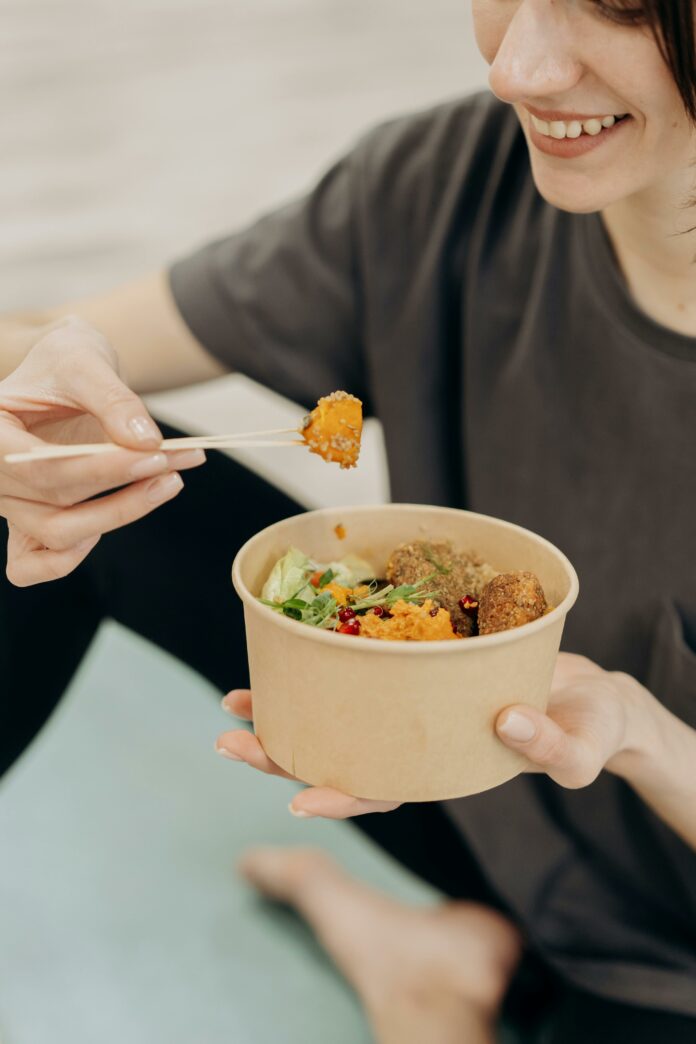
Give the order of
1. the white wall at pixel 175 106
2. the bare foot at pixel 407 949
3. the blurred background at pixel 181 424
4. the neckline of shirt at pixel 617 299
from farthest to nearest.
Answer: the white wall at pixel 175 106 → the blurred background at pixel 181 424 → the bare foot at pixel 407 949 → the neckline of shirt at pixel 617 299

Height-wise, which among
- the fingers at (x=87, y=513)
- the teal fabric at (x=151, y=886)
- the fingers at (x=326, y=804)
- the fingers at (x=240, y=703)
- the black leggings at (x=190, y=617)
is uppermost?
the fingers at (x=87, y=513)

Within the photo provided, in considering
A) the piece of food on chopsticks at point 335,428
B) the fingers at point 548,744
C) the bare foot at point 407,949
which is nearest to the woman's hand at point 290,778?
the fingers at point 548,744

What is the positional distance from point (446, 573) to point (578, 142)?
0.36 m

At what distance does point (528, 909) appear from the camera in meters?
1.10

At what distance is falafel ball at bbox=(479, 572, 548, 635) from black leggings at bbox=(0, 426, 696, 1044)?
490 millimetres

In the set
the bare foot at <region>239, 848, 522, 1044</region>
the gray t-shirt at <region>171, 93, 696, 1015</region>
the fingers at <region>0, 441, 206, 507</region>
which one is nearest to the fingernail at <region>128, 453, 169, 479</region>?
the fingers at <region>0, 441, 206, 507</region>

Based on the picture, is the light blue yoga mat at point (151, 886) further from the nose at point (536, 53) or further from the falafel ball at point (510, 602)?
the nose at point (536, 53)

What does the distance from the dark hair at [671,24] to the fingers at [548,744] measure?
454 millimetres

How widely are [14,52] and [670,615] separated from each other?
329 centimetres

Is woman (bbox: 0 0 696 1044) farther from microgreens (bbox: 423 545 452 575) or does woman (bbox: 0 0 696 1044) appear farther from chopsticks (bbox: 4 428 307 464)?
microgreens (bbox: 423 545 452 575)

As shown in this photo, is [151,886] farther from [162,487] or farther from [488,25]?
[488,25]

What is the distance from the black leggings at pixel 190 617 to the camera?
46.9 inches

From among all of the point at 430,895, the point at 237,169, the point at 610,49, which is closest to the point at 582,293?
the point at 610,49

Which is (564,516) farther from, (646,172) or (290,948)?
(290,948)
